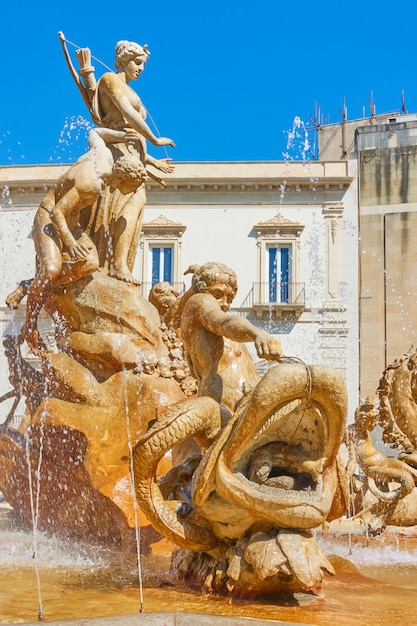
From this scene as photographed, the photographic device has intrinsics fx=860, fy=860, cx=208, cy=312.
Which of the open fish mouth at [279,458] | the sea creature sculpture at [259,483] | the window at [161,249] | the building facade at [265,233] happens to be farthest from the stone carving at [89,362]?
the window at [161,249]

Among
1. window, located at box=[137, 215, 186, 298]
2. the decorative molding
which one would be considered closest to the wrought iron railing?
window, located at box=[137, 215, 186, 298]

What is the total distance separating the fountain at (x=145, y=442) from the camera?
156 inches

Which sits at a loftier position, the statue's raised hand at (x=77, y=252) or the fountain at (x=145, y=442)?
the statue's raised hand at (x=77, y=252)

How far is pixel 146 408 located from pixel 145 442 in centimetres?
195

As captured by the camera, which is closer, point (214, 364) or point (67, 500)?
point (214, 364)

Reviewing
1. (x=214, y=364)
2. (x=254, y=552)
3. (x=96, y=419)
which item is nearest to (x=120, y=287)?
(x=96, y=419)

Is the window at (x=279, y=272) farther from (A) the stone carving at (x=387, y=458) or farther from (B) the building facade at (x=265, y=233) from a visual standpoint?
(A) the stone carving at (x=387, y=458)

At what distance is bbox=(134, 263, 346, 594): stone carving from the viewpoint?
12.9 feet

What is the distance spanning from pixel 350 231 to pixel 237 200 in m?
3.99

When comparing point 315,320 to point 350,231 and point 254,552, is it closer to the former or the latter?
point 350,231

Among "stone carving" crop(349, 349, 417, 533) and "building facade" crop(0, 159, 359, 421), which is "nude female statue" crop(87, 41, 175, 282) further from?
"building facade" crop(0, 159, 359, 421)

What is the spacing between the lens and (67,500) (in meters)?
5.84

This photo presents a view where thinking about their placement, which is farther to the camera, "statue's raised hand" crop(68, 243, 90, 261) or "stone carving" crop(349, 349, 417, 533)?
"stone carving" crop(349, 349, 417, 533)

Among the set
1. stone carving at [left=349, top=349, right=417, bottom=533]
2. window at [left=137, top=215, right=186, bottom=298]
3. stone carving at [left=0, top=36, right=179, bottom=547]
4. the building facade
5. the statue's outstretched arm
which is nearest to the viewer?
stone carving at [left=0, top=36, right=179, bottom=547]
